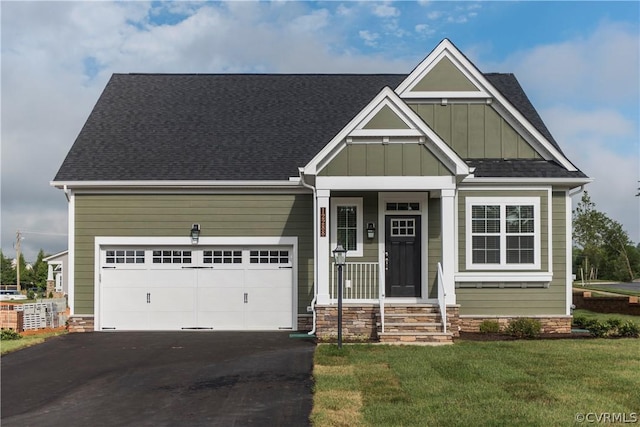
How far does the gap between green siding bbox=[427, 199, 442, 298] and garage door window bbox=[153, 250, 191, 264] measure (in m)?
6.12

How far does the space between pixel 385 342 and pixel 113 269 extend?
7.45 meters

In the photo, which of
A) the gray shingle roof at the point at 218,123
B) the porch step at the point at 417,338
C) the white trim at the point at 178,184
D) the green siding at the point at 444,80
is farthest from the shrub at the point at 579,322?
the white trim at the point at 178,184

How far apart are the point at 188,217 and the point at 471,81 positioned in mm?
7921

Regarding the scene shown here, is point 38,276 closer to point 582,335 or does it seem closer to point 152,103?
point 152,103

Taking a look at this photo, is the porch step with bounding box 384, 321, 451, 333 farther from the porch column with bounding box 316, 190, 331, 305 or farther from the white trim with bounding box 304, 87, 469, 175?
the white trim with bounding box 304, 87, 469, 175

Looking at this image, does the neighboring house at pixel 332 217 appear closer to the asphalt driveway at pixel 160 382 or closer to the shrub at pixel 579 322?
the shrub at pixel 579 322

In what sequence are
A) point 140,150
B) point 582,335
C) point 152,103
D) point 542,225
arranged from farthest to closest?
1. point 152,103
2. point 140,150
3. point 542,225
4. point 582,335

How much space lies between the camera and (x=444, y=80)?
15656 millimetres

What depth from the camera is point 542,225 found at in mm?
15094

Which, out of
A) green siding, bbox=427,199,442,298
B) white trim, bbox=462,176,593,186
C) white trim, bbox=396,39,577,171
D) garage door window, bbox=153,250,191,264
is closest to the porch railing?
green siding, bbox=427,199,442,298

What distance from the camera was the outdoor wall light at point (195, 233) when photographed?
51.7ft

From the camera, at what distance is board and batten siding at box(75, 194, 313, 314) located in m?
15.9

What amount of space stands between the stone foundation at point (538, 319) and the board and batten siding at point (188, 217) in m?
4.16

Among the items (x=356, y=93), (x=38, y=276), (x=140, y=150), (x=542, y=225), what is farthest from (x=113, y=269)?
(x=38, y=276)
